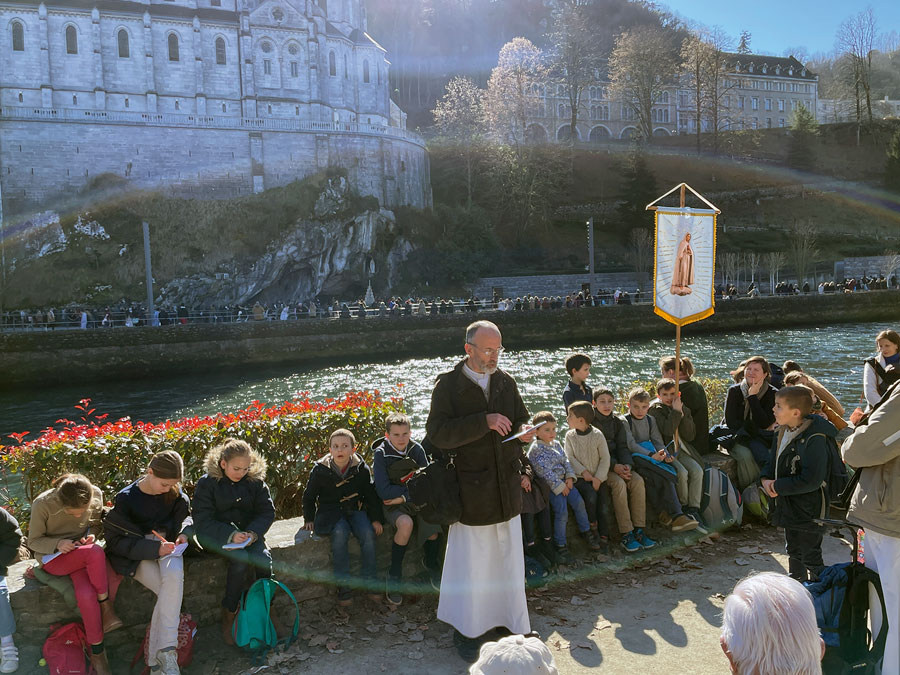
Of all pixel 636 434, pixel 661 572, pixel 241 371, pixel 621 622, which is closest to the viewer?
pixel 621 622

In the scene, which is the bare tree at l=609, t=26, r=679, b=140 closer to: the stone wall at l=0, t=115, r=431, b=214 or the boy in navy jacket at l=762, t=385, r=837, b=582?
the stone wall at l=0, t=115, r=431, b=214

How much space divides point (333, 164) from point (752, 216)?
3634 cm

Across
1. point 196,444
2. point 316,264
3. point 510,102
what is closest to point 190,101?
point 316,264

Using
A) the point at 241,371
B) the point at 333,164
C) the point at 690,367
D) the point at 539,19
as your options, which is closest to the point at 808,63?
the point at 539,19

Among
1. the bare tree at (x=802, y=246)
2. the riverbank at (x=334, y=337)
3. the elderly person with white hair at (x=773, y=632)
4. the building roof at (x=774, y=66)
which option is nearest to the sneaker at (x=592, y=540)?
the elderly person with white hair at (x=773, y=632)

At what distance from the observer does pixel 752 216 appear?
194 ft

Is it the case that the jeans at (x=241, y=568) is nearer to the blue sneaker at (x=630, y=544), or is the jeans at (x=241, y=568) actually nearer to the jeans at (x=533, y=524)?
the jeans at (x=533, y=524)

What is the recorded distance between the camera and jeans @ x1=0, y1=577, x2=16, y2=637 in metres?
3.68

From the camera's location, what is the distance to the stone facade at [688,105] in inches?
2803

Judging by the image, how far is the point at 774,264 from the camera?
156ft

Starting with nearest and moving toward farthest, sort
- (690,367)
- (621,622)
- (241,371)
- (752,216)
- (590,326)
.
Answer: (621,622), (690,367), (241,371), (590,326), (752,216)

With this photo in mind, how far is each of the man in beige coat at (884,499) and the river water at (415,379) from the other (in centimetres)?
1272

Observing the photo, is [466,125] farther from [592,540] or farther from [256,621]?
[256,621]

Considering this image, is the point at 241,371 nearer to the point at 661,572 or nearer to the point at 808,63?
the point at 661,572
